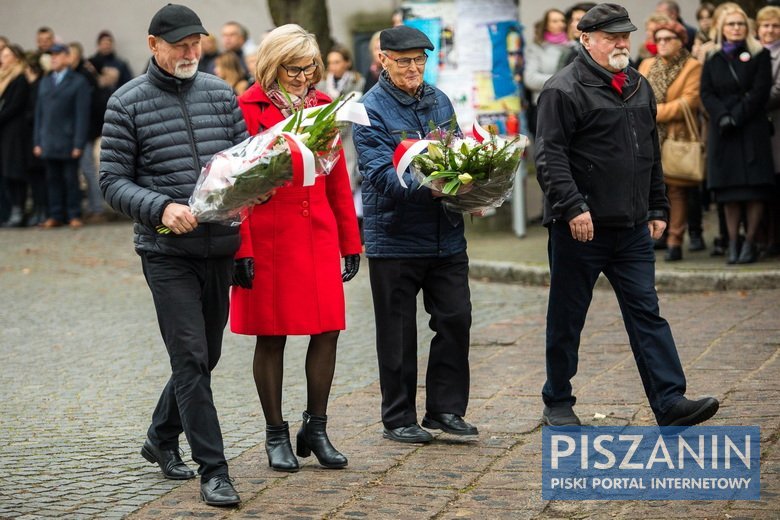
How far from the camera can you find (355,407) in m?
7.86

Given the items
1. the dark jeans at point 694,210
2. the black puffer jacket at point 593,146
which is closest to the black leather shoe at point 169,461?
the black puffer jacket at point 593,146

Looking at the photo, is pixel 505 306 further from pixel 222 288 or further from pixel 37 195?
pixel 37 195

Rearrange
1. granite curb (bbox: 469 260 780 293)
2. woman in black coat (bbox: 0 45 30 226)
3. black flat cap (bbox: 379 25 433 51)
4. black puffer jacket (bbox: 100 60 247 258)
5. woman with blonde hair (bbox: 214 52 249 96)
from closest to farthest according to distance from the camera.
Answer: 1. black puffer jacket (bbox: 100 60 247 258)
2. black flat cap (bbox: 379 25 433 51)
3. granite curb (bbox: 469 260 780 293)
4. woman with blonde hair (bbox: 214 52 249 96)
5. woman in black coat (bbox: 0 45 30 226)

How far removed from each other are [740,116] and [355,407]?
17.3 ft

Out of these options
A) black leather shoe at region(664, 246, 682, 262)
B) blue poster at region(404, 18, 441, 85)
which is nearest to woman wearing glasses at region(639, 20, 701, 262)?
black leather shoe at region(664, 246, 682, 262)

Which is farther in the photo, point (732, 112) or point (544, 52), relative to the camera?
point (544, 52)

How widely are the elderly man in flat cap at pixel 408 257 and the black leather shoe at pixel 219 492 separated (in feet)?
4.13

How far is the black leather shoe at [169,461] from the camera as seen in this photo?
6402mm

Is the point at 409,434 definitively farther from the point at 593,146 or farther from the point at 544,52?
the point at 544,52

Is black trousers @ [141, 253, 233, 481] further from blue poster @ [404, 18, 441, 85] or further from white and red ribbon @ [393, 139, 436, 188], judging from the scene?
blue poster @ [404, 18, 441, 85]

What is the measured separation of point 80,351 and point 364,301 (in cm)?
267

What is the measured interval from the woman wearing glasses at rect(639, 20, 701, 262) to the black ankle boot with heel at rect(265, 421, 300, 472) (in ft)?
21.0

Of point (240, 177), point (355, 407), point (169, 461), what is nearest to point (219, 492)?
point (169, 461)

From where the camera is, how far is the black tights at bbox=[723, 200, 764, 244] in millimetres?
11867
